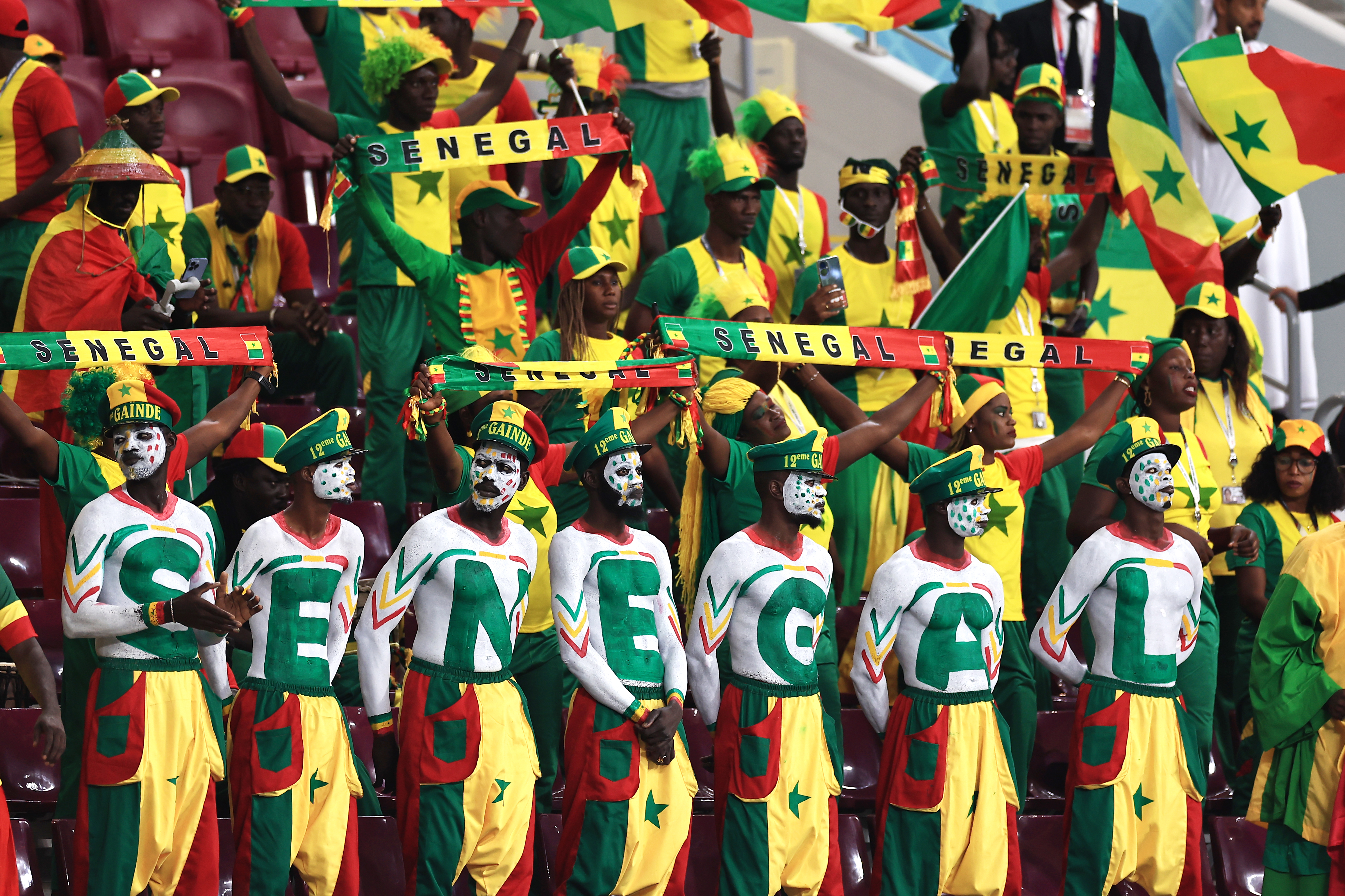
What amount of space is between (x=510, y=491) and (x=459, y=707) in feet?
2.30

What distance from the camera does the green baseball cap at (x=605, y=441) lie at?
589 centimetres

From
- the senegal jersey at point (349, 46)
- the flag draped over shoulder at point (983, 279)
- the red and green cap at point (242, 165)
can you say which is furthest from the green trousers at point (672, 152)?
the flag draped over shoulder at point (983, 279)

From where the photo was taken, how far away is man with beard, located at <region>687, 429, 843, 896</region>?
19.5 feet

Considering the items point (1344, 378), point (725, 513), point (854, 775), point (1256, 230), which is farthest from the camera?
point (1344, 378)

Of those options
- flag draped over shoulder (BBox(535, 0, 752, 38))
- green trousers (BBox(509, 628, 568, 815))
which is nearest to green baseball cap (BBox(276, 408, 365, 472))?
green trousers (BBox(509, 628, 568, 815))

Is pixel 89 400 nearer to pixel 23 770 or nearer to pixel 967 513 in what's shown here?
pixel 23 770

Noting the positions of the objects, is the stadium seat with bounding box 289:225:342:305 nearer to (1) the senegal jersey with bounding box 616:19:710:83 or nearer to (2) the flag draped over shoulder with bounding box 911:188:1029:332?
(1) the senegal jersey with bounding box 616:19:710:83

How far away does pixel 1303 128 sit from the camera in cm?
754

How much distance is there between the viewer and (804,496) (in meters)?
6.07

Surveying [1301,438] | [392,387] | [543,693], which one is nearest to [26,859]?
[543,693]

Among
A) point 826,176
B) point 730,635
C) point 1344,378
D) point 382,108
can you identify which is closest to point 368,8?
point 382,108

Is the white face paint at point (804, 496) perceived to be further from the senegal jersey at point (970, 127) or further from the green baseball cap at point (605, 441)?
the senegal jersey at point (970, 127)

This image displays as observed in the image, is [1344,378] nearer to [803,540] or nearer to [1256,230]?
[1256,230]

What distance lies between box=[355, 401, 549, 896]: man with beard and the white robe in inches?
228
